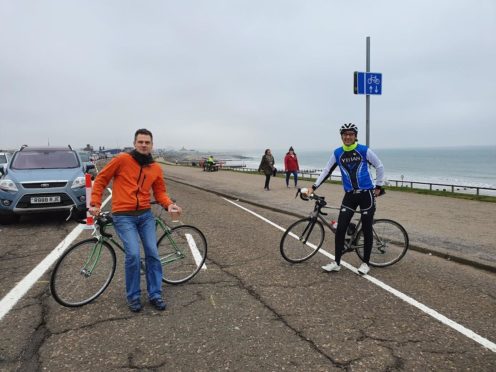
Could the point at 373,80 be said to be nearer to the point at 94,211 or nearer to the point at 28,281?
the point at 94,211

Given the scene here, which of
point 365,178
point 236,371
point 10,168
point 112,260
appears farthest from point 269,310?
point 10,168

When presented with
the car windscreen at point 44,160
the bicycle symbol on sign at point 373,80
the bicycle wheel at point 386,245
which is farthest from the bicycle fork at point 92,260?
the bicycle symbol on sign at point 373,80

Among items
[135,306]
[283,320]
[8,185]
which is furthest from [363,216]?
[8,185]

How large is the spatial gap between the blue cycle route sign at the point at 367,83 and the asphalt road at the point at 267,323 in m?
6.34

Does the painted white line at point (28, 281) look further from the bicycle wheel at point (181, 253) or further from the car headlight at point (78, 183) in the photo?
the car headlight at point (78, 183)

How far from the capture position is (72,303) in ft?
13.3

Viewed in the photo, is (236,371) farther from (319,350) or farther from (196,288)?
(196,288)

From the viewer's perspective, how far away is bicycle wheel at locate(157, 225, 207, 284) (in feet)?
15.6

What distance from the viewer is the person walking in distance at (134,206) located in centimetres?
388

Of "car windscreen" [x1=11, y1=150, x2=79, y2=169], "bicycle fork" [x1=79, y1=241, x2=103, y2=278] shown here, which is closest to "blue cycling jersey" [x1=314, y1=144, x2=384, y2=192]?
"bicycle fork" [x1=79, y1=241, x2=103, y2=278]

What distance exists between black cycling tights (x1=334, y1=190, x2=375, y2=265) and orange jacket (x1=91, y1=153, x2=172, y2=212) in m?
2.84

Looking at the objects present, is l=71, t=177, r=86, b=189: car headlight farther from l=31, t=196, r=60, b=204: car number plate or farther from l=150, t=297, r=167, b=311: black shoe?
l=150, t=297, r=167, b=311: black shoe

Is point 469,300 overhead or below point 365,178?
below

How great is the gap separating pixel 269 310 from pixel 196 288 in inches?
44.8
